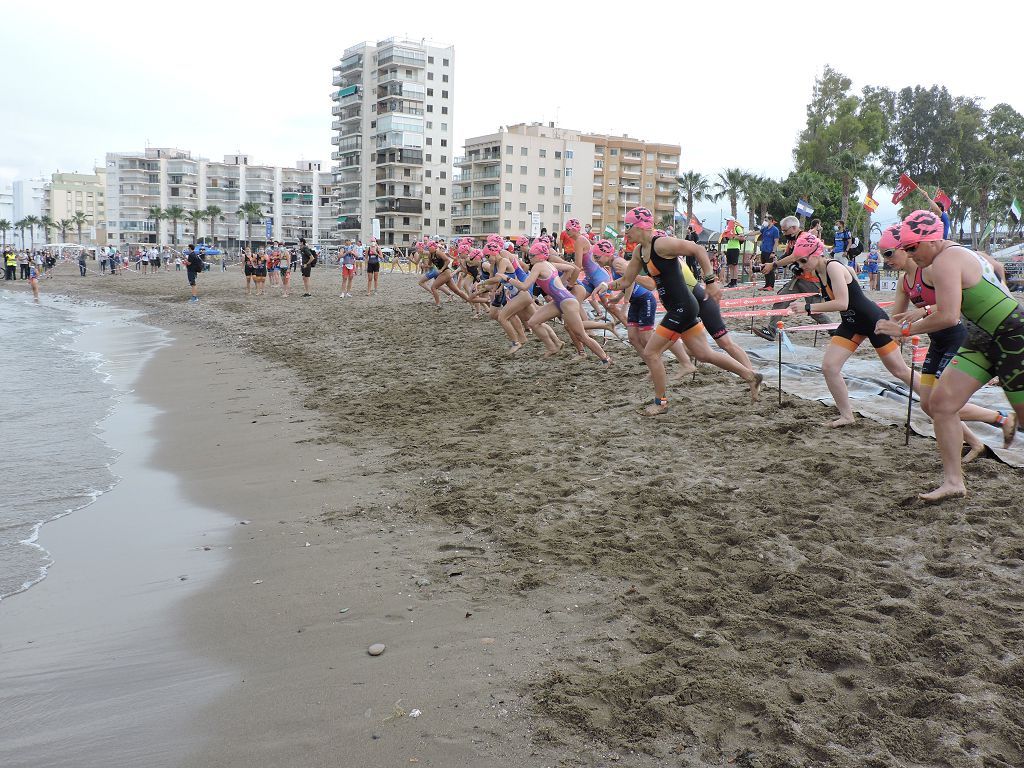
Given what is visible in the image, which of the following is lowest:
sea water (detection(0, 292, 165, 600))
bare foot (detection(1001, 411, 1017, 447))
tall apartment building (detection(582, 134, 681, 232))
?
sea water (detection(0, 292, 165, 600))

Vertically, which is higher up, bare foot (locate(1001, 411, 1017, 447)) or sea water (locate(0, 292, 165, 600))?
bare foot (locate(1001, 411, 1017, 447))

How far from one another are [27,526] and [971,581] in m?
5.83

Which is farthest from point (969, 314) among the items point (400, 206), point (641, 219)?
point (400, 206)

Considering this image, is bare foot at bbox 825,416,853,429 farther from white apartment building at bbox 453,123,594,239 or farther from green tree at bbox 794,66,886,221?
white apartment building at bbox 453,123,594,239

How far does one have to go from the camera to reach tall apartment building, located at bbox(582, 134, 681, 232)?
Result: 319 feet

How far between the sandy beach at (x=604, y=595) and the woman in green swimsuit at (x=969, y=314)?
75 cm

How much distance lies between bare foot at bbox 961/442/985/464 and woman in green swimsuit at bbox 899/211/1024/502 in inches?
39.5

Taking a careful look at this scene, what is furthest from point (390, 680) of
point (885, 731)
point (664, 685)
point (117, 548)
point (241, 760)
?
point (117, 548)

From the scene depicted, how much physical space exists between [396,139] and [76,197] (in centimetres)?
12490

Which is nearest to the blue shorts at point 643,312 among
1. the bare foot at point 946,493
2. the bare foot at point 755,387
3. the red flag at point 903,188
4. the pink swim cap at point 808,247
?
the bare foot at point 755,387

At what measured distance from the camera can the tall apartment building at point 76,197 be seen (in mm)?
175375

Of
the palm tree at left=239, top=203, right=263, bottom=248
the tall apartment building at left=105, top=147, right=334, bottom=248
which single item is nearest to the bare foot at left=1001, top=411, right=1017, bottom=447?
the palm tree at left=239, top=203, right=263, bottom=248

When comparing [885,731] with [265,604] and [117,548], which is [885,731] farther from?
[117,548]

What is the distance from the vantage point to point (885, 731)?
9.13 feet
